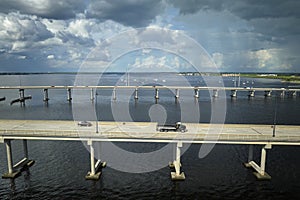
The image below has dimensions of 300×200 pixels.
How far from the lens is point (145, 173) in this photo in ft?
145

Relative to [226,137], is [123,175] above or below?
below

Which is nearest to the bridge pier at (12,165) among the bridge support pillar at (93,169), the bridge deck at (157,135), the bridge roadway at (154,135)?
the bridge roadway at (154,135)

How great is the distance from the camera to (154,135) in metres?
39.5

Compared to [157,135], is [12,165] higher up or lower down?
lower down

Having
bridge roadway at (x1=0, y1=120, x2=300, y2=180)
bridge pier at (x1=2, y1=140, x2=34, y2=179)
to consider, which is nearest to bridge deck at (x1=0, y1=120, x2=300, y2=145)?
bridge roadway at (x1=0, y1=120, x2=300, y2=180)

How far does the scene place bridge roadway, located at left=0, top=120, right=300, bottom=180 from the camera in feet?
130

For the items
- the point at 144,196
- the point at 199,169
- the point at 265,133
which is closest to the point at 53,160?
the point at 144,196

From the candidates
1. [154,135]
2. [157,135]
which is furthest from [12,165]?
[157,135]

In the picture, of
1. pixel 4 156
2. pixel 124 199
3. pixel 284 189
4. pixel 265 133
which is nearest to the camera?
pixel 124 199

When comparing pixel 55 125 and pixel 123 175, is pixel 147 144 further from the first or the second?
pixel 55 125

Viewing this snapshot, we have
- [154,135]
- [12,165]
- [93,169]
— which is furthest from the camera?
[12,165]

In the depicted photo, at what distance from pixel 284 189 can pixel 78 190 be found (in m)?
34.3

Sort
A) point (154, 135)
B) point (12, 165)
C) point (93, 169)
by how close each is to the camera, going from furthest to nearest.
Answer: point (12, 165) → point (93, 169) → point (154, 135)

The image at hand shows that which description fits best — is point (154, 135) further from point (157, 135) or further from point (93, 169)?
point (93, 169)
